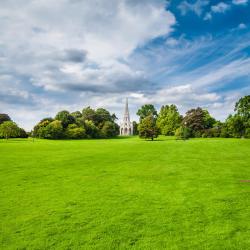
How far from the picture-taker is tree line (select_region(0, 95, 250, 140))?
7394 centimetres

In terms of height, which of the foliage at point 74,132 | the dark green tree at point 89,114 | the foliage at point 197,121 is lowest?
the foliage at point 74,132

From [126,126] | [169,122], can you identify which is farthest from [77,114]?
[169,122]


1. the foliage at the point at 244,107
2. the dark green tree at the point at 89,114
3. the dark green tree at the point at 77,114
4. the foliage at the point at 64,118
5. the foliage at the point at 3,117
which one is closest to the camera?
the foliage at the point at 244,107

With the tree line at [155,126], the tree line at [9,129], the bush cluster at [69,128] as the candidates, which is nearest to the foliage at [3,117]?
the tree line at [155,126]

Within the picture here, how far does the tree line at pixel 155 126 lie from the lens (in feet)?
243

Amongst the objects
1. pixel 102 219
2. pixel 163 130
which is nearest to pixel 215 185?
pixel 102 219

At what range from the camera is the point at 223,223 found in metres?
8.99

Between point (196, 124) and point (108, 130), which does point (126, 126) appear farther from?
point (196, 124)

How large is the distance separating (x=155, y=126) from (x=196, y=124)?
68.4ft

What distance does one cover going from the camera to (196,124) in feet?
312

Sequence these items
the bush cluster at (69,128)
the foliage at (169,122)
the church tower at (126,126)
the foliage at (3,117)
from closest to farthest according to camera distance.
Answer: the bush cluster at (69,128), the foliage at (3,117), the foliage at (169,122), the church tower at (126,126)

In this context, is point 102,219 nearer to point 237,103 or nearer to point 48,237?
point 48,237

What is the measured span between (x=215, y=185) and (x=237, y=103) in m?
63.6

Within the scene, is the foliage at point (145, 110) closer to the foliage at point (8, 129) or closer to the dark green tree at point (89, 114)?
the dark green tree at point (89, 114)
